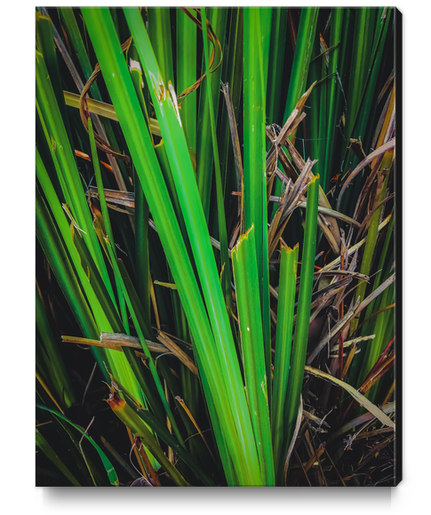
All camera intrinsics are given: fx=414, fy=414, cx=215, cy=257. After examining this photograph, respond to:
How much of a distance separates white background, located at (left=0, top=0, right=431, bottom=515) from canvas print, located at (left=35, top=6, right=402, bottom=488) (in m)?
0.04

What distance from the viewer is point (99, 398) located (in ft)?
2.50

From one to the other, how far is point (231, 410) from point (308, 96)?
579 mm

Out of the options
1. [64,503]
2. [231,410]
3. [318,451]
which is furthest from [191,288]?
[64,503]

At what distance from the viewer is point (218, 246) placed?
0.74 metres

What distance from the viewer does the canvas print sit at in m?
0.73

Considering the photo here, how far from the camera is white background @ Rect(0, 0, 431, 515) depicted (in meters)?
0.78

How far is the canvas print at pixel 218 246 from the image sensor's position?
727mm

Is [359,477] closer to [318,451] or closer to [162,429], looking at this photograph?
[318,451]
